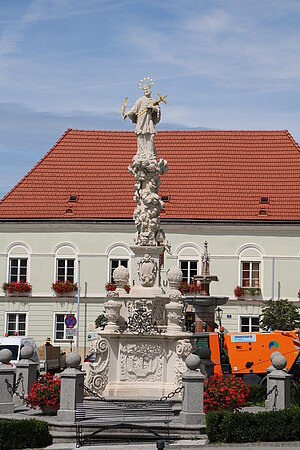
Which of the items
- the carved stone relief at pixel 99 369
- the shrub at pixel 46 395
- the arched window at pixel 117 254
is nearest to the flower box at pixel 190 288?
the arched window at pixel 117 254

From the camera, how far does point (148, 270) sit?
24.8 meters

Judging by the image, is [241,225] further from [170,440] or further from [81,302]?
[170,440]

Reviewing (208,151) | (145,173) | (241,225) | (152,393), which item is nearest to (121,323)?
(152,393)

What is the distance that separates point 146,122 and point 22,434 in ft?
32.0

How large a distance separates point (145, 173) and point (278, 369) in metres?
6.11

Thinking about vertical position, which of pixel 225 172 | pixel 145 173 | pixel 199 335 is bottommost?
pixel 199 335

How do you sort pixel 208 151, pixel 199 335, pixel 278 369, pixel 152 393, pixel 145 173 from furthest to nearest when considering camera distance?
pixel 208 151, pixel 199 335, pixel 145 173, pixel 152 393, pixel 278 369

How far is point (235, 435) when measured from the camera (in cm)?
1836

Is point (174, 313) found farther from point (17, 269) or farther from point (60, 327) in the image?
point (17, 269)

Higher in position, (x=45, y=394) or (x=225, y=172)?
(x=225, y=172)

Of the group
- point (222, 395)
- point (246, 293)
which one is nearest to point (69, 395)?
point (222, 395)

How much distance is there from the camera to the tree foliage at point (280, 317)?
4731 centimetres

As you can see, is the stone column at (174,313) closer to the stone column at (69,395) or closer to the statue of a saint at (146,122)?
the statue of a saint at (146,122)

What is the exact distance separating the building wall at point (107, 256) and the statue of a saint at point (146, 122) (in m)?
27.6
